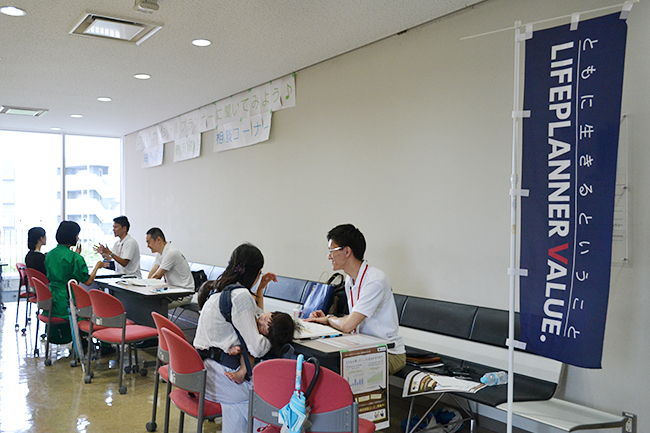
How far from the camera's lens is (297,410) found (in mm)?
2018

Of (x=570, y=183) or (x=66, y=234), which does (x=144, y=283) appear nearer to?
(x=66, y=234)

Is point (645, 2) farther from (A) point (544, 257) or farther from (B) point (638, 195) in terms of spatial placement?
(A) point (544, 257)

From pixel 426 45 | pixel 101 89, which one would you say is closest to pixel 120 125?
pixel 101 89

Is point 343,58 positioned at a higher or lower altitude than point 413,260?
higher

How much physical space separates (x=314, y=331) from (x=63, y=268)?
314 centimetres

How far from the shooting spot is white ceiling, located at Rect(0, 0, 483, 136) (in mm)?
3830

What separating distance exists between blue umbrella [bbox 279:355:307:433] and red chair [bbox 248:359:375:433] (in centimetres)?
4

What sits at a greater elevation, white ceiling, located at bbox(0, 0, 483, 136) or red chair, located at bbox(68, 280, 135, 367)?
white ceiling, located at bbox(0, 0, 483, 136)

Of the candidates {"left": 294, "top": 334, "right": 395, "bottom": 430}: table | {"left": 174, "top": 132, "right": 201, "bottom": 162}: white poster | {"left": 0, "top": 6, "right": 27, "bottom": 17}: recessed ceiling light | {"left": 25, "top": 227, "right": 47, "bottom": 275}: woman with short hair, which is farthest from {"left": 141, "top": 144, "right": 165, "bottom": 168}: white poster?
{"left": 294, "top": 334, "right": 395, "bottom": 430}: table

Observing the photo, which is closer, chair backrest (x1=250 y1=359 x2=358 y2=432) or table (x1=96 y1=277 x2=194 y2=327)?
chair backrest (x1=250 y1=359 x2=358 y2=432)

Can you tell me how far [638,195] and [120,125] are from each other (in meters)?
7.82

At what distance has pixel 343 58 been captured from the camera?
16.2 ft

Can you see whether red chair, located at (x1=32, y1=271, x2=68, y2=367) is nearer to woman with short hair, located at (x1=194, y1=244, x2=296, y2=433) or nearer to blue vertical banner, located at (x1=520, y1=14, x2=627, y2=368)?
woman with short hair, located at (x1=194, y1=244, x2=296, y2=433)

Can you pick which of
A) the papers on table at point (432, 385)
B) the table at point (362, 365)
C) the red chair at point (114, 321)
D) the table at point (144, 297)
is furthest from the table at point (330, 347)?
the table at point (144, 297)
